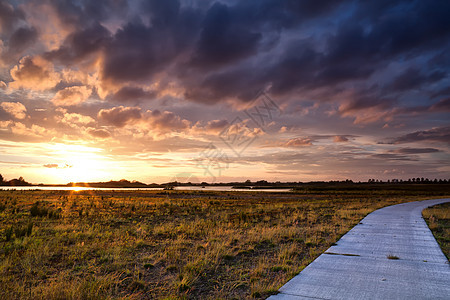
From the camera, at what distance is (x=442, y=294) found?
4625 millimetres

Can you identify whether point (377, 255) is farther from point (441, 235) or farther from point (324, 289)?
point (441, 235)

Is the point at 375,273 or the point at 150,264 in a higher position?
the point at 375,273

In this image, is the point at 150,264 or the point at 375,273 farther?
the point at 150,264

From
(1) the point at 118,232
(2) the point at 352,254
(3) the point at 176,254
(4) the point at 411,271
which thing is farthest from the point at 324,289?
(1) the point at 118,232

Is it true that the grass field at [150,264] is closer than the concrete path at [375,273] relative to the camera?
No

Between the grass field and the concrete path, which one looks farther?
the grass field

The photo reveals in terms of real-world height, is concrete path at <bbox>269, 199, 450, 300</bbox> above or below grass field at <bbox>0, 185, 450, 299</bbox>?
above

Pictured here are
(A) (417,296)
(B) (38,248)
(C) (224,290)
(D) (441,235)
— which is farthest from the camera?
(D) (441,235)

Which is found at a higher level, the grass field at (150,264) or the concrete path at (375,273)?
the concrete path at (375,273)

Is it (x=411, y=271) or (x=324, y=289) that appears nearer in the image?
(x=324, y=289)

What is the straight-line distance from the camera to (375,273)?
571 cm

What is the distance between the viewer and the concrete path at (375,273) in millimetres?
4664

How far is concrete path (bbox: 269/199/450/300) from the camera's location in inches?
184

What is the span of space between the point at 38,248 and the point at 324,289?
860 centimetres
